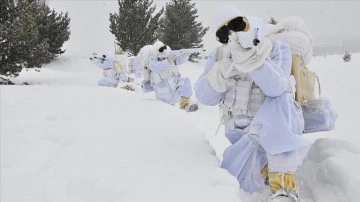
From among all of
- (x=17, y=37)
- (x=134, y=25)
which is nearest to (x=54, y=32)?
(x=134, y=25)

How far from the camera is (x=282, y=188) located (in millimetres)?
2625

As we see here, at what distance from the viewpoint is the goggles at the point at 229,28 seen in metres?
2.62

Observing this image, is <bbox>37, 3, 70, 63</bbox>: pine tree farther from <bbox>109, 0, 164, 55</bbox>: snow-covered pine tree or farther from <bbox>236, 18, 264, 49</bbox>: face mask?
<bbox>236, 18, 264, 49</bbox>: face mask

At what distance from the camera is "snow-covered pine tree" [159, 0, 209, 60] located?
83.1 ft

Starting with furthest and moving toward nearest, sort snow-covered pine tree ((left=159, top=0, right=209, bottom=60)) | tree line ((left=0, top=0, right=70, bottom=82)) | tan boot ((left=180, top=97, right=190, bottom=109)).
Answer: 1. snow-covered pine tree ((left=159, top=0, right=209, bottom=60))
2. tree line ((left=0, top=0, right=70, bottom=82))
3. tan boot ((left=180, top=97, right=190, bottom=109))

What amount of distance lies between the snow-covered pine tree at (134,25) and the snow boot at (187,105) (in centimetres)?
1621

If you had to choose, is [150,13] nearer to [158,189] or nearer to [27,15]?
[27,15]

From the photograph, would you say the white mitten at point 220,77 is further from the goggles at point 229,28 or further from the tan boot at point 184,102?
the tan boot at point 184,102

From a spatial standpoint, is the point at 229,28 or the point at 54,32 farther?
the point at 54,32

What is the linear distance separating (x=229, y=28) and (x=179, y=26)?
75.5ft

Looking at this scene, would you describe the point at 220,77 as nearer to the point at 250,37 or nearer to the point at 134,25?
the point at 250,37

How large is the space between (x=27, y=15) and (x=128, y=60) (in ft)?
12.1

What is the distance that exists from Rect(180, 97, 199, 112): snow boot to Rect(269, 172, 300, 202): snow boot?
5.29 metres

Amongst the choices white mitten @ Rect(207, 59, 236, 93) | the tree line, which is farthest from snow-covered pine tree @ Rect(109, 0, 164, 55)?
white mitten @ Rect(207, 59, 236, 93)
